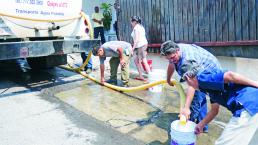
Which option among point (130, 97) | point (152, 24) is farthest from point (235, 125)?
point (152, 24)

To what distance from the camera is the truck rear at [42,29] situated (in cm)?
588

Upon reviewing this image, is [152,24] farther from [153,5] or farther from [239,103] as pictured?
[239,103]

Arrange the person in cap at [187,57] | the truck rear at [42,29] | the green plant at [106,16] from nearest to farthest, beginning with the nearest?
1. the person in cap at [187,57]
2. the truck rear at [42,29]
3. the green plant at [106,16]

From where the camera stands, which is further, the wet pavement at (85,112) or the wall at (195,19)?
the wall at (195,19)

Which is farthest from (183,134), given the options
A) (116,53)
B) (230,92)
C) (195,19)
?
(195,19)

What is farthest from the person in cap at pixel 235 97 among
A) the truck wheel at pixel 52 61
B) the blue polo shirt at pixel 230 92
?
the truck wheel at pixel 52 61

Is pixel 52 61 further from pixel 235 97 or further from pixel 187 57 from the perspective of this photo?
pixel 235 97

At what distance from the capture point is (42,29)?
654 centimetres

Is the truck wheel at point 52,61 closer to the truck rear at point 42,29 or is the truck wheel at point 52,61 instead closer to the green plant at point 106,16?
the truck rear at point 42,29

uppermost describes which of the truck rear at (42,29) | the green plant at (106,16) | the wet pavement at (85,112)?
the green plant at (106,16)

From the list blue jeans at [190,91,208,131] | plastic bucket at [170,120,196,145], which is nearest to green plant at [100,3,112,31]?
blue jeans at [190,91,208,131]

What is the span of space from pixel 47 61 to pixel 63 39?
3.52 ft

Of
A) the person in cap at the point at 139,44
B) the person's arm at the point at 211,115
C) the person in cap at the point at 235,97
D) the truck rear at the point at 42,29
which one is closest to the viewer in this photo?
the person in cap at the point at 235,97

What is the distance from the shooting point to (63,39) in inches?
277
